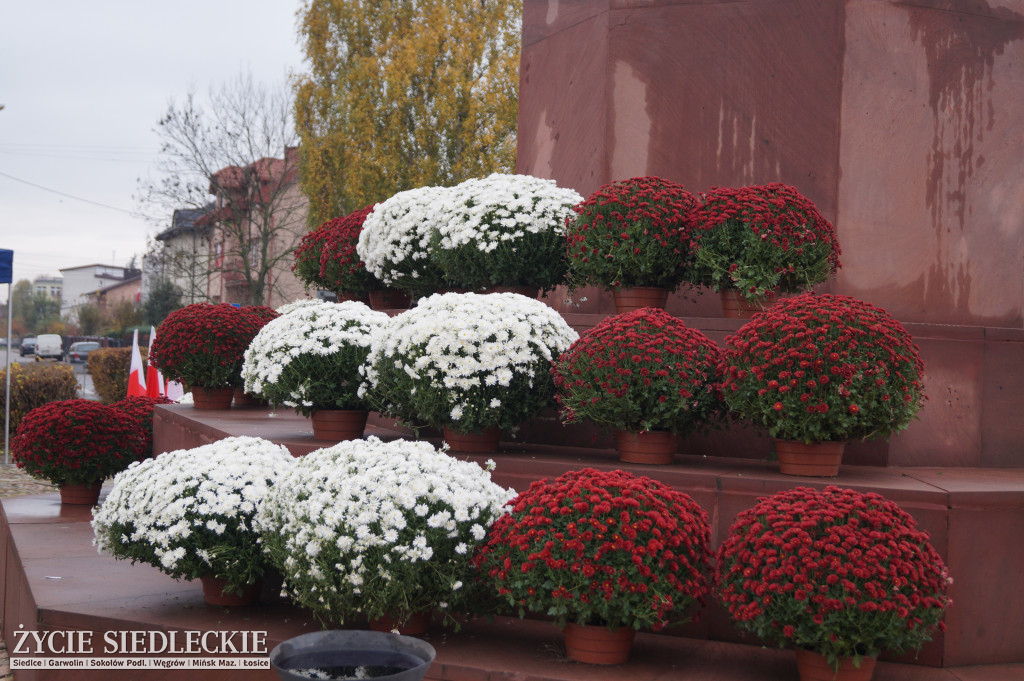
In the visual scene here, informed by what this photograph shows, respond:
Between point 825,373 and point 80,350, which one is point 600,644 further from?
point 80,350

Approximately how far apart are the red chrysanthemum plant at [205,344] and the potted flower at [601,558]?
476 cm

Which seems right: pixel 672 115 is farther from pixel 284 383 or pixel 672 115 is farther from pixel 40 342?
pixel 40 342

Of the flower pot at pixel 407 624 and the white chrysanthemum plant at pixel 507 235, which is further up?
the white chrysanthemum plant at pixel 507 235

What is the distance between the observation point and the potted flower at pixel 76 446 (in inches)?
292

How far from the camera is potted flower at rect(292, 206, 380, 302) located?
7.96 metres

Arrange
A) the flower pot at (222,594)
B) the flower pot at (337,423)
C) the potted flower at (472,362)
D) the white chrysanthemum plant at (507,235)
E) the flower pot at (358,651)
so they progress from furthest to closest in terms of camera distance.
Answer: the white chrysanthemum plant at (507,235) → the flower pot at (337,423) → the potted flower at (472,362) → the flower pot at (222,594) → the flower pot at (358,651)

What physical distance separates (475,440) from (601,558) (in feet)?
5.40

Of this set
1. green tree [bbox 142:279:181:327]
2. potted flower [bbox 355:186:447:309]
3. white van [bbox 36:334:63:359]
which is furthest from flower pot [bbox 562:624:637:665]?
white van [bbox 36:334:63:359]

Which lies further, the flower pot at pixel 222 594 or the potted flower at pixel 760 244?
the potted flower at pixel 760 244

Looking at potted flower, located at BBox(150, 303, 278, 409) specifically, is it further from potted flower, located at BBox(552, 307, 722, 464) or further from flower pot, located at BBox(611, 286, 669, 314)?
potted flower, located at BBox(552, 307, 722, 464)

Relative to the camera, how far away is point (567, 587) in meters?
3.64

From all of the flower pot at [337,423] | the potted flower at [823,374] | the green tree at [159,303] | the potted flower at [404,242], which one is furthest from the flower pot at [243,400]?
the green tree at [159,303]

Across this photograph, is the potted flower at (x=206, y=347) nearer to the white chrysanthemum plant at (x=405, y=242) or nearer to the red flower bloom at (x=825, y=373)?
the white chrysanthemum plant at (x=405, y=242)

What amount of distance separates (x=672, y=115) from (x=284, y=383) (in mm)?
3259
